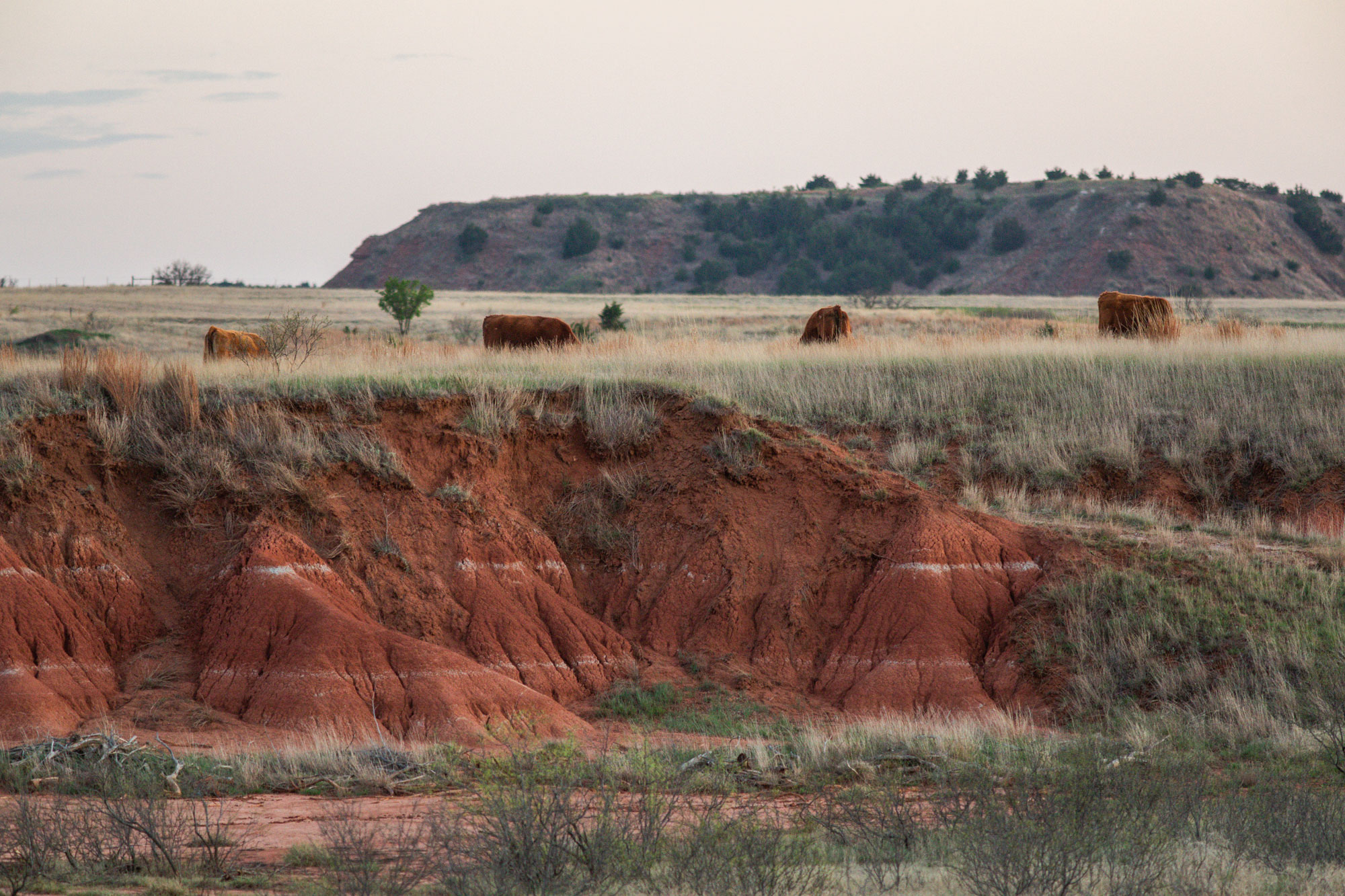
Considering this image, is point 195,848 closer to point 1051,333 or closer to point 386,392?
point 386,392

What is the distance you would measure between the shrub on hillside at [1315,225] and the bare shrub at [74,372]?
279ft

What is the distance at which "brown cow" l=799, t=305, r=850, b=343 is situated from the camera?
68.9 ft

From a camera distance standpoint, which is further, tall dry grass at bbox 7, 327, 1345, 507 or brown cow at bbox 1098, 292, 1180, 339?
brown cow at bbox 1098, 292, 1180, 339

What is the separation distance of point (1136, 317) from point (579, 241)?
6910cm

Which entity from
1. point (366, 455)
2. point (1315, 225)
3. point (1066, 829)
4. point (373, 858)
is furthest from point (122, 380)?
point (1315, 225)

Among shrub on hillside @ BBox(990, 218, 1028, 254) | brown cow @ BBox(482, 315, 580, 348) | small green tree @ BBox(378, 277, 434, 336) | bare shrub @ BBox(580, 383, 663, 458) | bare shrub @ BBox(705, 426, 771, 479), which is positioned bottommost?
bare shrub @ BBox(705, 426, 771, 479)

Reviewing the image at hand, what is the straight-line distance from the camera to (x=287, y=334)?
56.6 feet

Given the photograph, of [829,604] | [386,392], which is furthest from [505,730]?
[386,392]

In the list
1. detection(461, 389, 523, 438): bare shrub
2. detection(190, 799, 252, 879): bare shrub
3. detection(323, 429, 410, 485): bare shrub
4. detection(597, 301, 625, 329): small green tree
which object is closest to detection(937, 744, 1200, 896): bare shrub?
detection(190, 799, 252, 879): bare shrub

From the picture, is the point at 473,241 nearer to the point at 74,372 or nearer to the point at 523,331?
the point at 523,331

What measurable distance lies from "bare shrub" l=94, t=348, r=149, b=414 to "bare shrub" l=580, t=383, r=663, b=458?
490 centimetres

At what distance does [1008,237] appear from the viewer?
7994 cm

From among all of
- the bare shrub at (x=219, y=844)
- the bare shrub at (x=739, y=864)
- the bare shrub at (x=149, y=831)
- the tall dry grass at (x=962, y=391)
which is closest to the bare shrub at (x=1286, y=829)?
the bare shrub at (x=739, y=864)

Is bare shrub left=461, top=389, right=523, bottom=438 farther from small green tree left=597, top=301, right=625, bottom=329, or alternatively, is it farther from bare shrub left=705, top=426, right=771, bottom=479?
small green tree left=597, top=301, right=625, bottom=329
